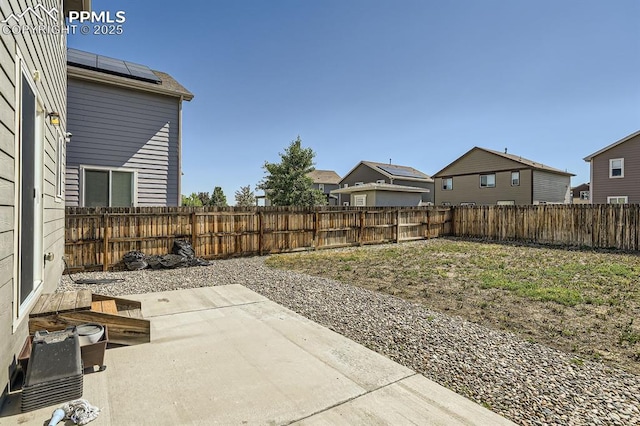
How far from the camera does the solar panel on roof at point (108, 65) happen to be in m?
8.58

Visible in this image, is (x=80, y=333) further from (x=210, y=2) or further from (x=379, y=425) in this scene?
(x=210, y=2)

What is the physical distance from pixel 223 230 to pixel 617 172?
21.2 meters

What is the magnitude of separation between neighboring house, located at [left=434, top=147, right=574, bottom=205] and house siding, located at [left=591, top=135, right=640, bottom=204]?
3371 millimetres

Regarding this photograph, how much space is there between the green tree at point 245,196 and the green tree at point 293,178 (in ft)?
23.7

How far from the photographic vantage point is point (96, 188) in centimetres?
850

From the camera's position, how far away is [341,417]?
2064 mm

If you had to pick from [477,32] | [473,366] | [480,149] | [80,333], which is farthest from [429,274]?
[480,149]

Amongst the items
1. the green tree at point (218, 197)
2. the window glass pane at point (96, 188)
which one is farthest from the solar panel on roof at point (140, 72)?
the green tree at point (218, 197)

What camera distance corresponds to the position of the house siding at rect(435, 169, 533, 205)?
21812 millimetres

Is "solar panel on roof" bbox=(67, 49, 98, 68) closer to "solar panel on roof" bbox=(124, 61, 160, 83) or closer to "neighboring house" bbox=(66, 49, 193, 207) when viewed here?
"neighboring house" bbox=(66, 49, 193, 207)

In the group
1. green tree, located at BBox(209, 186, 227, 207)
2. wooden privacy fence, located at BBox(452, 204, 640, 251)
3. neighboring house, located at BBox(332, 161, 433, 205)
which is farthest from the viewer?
green tree, located at BBox(209, 186, 227, 207)

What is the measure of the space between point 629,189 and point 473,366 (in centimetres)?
2118

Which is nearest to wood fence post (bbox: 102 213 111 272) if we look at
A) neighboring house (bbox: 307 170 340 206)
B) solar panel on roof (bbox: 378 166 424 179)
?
solar panel on roof (bbox: 378 166 424 179)

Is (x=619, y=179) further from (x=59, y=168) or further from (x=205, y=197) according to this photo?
(x=205, y=197)
